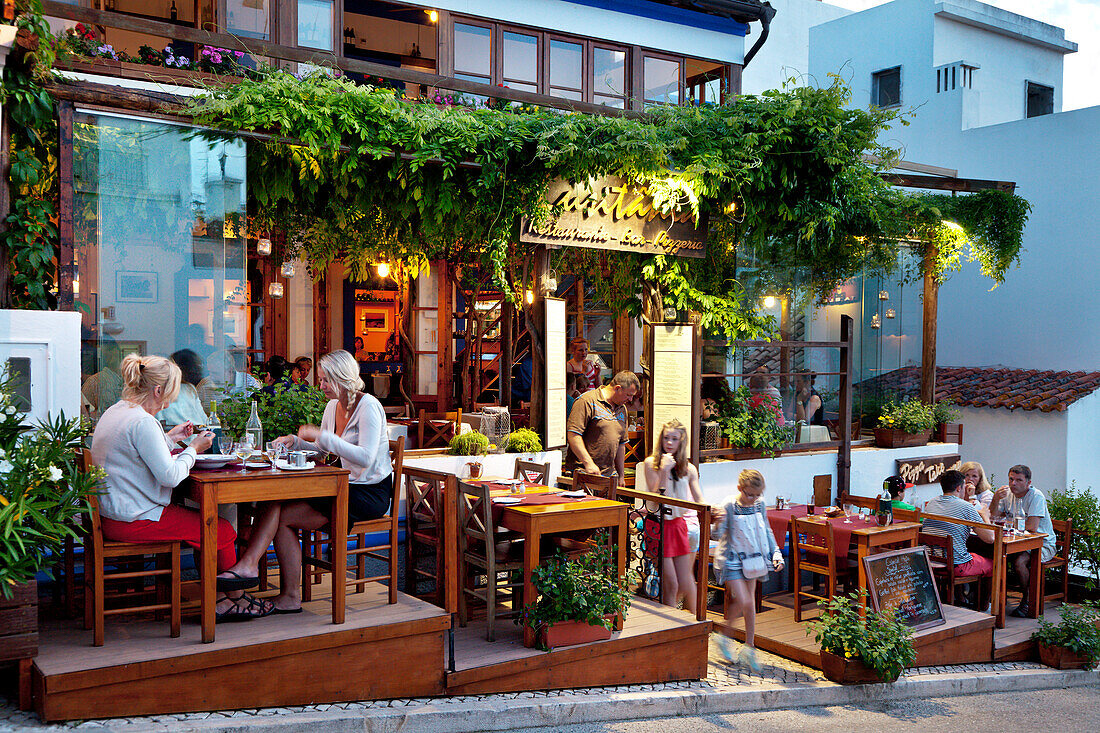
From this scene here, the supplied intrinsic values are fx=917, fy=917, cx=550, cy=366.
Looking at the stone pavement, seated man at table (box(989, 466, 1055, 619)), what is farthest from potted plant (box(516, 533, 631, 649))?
seated man at table (box(989, 466, 1055, 619))

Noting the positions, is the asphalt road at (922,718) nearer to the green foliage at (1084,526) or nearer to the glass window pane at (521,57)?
the green foliage at (1084,526)

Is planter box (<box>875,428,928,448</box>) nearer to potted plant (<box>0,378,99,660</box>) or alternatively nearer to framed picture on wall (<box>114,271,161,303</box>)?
framed picture on wall (<box>114,271,161,303</box>)

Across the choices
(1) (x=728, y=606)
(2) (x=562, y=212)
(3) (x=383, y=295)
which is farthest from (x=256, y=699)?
(3) (x=383, y=295)

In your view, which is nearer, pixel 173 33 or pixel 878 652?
pixel 878 652

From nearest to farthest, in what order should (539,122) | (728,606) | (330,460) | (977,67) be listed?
(330,460) < (728,606) < (539,122) < (977,67)

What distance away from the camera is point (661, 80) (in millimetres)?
11250

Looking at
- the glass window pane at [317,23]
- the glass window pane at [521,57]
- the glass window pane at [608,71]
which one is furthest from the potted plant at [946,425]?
the glass window pane at [317,23]

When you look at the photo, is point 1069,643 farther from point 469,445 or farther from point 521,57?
point 521,57

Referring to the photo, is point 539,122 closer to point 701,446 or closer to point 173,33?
point 173,33

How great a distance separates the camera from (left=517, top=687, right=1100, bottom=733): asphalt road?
5.46 m

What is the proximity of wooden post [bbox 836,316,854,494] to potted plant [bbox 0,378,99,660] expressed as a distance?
8.63 metres

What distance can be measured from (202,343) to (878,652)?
535 centimetres

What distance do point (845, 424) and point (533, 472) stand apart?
498 centimetres

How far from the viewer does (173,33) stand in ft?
25.0
